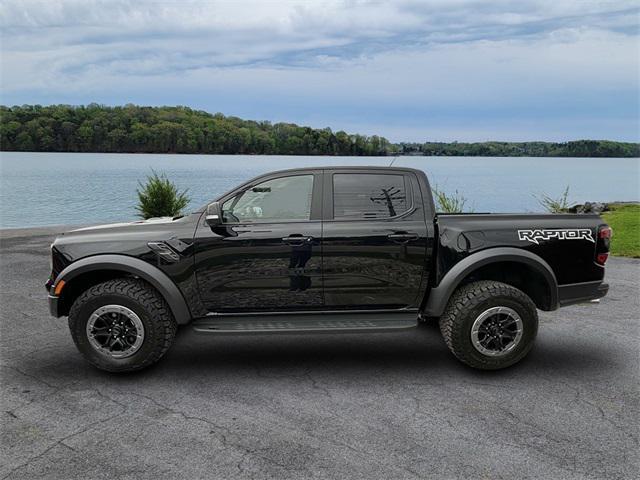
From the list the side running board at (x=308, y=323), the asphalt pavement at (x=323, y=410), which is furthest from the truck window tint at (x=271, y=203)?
the asphalt pavement at (x=323, y=410)

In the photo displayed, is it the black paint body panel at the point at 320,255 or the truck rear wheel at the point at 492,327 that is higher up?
the black paint body panel at the point at 320,255

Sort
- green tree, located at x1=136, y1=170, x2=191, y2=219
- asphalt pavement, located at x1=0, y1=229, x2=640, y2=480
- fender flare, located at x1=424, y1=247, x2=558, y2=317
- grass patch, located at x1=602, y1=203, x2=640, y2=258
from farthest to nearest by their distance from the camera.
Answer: green tree, located at x1=136, y1=170, x2=191, y2=219
grass patch, located at x1=602, y1=203, x2=640, y2=258
fender flare, located at x1=424, y1=247, x2=558, y2=317
asphalt pavement, located at x1=0, y1=229, x2=640, y2=480

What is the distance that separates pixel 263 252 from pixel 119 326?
140cm

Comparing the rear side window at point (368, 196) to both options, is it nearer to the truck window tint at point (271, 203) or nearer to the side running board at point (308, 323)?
the truck window tint at point (271, 203)

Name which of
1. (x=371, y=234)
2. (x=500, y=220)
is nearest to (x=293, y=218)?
(x=371, y=234)

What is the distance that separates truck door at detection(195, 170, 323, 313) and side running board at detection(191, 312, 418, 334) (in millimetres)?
88

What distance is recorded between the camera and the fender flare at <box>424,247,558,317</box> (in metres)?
4.93

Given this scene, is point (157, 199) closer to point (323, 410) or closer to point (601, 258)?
point (323, 410)

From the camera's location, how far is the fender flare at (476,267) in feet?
16.2

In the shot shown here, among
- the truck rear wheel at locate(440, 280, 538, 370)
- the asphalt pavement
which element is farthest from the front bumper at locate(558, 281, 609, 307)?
the asphalt pavement

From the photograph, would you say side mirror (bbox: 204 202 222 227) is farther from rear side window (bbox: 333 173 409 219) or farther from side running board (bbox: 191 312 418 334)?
rear side window (bbox: 333 173 409 219)

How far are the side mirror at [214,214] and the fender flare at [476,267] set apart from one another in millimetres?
1985

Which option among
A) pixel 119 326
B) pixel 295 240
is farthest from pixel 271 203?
pixel 119 326

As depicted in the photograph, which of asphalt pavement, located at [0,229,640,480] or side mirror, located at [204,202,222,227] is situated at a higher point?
side mirror, located at [204,202,222,227]
